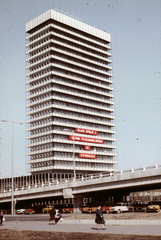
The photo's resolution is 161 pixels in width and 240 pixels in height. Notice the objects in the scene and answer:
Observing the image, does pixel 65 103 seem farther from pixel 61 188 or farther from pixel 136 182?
pixel 136 182

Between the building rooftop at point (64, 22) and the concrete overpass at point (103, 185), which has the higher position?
the building rooftop at point (64, 22)

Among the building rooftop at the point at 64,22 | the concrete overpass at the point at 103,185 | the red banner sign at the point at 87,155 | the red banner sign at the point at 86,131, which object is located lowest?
the concrete overpass at the point at 103,185

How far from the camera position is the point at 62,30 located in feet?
379

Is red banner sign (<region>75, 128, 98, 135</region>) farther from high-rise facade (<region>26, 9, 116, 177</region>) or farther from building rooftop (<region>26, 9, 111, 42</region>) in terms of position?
building rooftop (<region>26, 9, 111, 42</region>)

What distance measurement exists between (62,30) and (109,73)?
2691 centimetres

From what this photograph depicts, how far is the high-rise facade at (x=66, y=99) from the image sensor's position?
10988 centimetres

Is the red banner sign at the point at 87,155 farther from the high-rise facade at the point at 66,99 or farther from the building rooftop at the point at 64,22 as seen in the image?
the building rooftop at the point at 64,22

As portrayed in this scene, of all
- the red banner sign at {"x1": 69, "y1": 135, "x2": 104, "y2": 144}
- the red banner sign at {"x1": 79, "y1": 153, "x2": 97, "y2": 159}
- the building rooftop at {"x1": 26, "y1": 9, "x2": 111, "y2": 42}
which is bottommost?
the red banner sign at {"x1": 79, "y1": 153, "x2": 97, "y2": 159}

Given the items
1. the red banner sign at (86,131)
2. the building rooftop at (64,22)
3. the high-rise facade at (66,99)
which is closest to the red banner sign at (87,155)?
the high-rise facade at (66,99)

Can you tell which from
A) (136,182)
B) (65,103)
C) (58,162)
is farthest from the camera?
(65,103)

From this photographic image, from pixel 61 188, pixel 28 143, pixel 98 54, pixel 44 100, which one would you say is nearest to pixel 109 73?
pixel 98 54

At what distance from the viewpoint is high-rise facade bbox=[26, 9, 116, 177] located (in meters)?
110

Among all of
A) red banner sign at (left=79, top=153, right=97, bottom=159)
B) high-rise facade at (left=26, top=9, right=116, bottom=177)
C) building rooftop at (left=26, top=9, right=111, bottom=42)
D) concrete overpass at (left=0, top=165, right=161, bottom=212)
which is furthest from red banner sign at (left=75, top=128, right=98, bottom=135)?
concrete overpass at (left=0, top=165, right=161, bottom=212)

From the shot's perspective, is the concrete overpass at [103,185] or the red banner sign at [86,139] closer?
the concrete overpass at [103,185]
